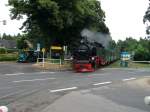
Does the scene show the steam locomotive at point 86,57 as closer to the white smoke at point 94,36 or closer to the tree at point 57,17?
the white smoke at point 94,36

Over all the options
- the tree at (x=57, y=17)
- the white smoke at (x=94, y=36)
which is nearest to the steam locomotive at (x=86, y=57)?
the white smoke at (x=94, y=36)

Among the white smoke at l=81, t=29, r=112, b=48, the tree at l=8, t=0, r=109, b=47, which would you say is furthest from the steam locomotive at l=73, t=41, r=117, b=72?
the tree at l=8, t=0, r=109, b=47

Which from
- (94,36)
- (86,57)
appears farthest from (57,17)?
(86,57)

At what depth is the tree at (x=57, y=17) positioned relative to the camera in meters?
52.4

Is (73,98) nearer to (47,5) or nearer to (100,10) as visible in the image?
(47,5)

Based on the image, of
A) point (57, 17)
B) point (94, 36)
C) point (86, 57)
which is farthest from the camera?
point (94, 36)

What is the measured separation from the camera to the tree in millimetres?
52406

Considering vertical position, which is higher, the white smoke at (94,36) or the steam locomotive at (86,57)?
the white smoke at (94,36)

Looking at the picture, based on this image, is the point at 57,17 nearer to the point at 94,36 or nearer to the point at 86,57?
the point at 94,36

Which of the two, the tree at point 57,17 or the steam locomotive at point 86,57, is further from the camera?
the tree at point 57,17

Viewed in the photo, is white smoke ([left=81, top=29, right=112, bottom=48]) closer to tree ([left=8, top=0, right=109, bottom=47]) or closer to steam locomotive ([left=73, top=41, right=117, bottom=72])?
tree ([left=8, top=0, right=109, bottom=47])

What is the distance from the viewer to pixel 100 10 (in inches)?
3091

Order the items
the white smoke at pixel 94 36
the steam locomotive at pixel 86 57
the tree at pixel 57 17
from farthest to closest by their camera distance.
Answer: the white smoke at pixel 94 36 → the tree at pixel 57 17 → the steam locomotive at pixel 86 57

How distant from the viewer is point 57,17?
51812 mm
